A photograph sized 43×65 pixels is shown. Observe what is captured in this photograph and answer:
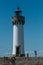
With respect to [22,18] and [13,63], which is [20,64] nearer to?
[13,63]

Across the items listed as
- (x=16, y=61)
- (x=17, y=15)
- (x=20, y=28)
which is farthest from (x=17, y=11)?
→ (x=16, y=61)

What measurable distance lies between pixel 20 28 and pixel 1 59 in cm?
673

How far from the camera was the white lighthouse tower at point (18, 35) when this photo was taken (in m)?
30.1

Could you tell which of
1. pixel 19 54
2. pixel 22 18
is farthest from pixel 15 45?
pixel 22 18

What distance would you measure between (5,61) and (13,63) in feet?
3.35

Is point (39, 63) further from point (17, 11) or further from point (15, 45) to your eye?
point (17, 11)

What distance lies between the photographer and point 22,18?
30.9 metres

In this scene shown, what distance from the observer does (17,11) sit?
3153 centimetres

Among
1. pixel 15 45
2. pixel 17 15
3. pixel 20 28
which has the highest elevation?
pixel 17 15

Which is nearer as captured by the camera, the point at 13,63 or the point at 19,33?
the point at 13,63

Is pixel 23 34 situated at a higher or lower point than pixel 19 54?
higher

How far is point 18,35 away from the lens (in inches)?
1189

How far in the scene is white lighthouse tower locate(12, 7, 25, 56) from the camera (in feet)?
98.6

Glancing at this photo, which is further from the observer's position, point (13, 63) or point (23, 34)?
point (23, 34)
